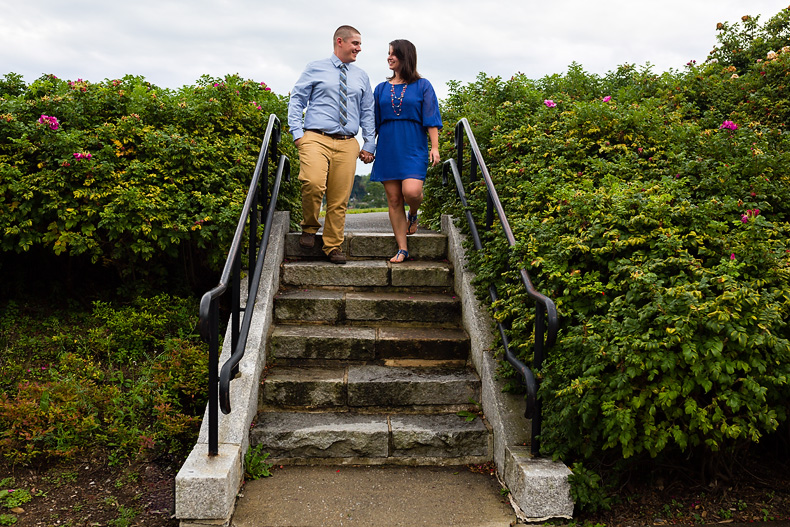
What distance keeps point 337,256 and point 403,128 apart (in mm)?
1160

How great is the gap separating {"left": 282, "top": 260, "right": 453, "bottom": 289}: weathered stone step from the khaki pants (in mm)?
241

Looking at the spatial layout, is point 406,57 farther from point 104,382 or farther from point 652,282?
point 104,382

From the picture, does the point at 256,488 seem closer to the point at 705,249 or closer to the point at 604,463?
the point at 604,463

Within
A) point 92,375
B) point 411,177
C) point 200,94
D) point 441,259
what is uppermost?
point 200,94

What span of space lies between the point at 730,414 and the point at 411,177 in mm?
2908

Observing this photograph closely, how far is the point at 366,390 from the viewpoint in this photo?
3.56m

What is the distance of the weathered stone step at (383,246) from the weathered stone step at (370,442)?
5.87 feet

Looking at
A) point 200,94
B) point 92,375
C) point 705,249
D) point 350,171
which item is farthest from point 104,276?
point 705,249

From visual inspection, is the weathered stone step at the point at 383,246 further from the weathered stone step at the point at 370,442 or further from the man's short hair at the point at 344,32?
the weathered stone step at the point at 370,442

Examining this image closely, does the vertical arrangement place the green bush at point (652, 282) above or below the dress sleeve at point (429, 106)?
below

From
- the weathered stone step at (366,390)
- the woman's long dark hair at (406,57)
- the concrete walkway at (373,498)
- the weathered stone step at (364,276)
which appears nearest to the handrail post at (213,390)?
the concrete walkway at (373,498)

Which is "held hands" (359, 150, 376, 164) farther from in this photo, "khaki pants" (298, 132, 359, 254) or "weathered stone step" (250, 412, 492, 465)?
"weathered stone step" (250, 412, 492, 465)

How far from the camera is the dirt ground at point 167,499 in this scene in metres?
2.74

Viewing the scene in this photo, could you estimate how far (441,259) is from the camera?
4898 mm
